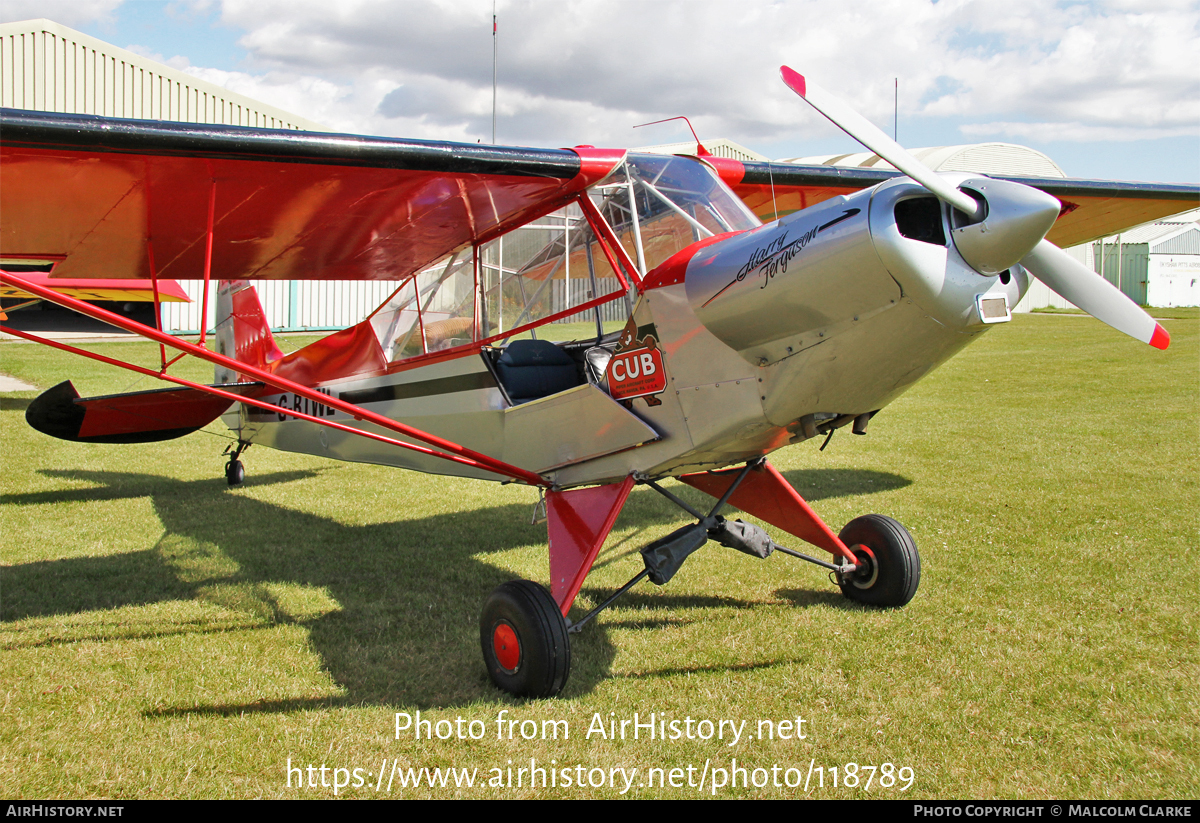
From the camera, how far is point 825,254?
120 inches

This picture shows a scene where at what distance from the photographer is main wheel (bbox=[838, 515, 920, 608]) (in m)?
4.40

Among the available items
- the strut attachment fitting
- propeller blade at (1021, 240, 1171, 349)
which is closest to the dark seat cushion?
the strut attachment fitting

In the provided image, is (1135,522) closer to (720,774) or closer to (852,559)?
(852,559)

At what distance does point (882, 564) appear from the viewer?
14.7ft

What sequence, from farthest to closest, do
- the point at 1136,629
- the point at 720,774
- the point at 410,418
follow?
the point at 410,418, the point at 1136,629, the point at 720,774

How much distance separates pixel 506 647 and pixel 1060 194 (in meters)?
6.09

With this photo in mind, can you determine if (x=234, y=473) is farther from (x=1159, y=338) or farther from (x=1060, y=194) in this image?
(x=1060, y=194)

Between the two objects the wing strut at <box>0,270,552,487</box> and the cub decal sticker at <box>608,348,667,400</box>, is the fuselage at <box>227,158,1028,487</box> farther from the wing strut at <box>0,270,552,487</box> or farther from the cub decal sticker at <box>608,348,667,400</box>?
the wing strut at <box>0,270,552,487</box>

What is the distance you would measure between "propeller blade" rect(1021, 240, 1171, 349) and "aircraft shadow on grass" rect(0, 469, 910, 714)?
2114mm

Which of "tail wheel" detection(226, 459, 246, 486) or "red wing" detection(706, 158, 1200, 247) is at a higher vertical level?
"red wing" detection(706, 158, 1200, 247)

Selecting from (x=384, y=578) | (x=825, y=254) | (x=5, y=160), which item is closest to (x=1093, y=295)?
(x=825, y=254)

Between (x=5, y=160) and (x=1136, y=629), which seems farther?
(x=1136, y=629)

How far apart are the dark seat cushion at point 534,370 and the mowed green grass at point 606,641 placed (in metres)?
1.27
